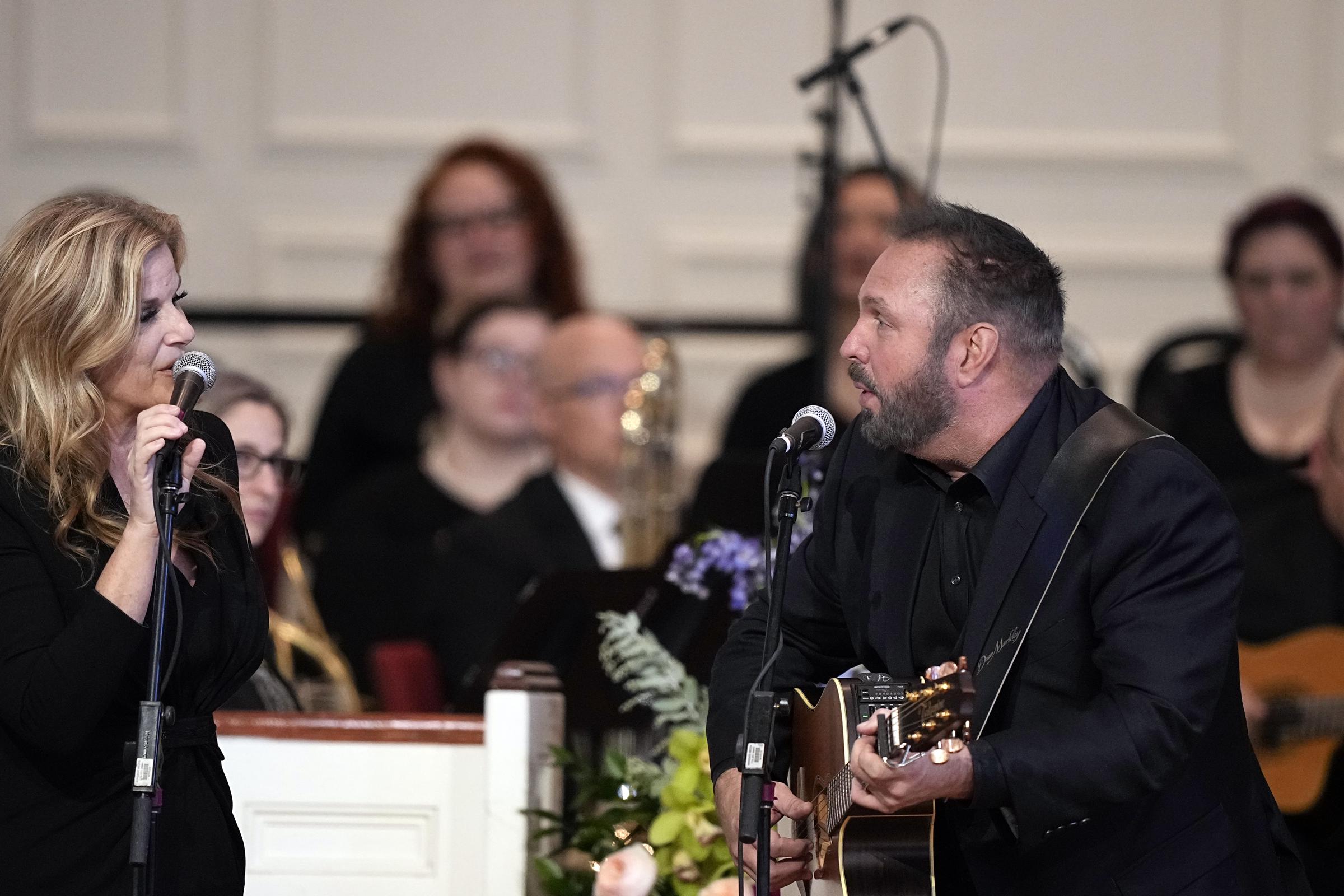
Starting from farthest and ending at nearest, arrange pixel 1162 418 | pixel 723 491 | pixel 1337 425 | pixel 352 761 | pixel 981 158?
pixel 981 158 → pixel 1162 418 → pixel 1337 425 → pixel 723 491 → pixel 352 761

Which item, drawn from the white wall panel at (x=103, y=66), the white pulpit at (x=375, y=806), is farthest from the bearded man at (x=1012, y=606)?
the white wall panel at (x=103, y=66)

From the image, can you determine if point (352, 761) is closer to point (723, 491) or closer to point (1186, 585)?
point (723, 491)

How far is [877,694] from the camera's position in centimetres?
277

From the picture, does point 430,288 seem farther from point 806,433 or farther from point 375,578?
point 806,433

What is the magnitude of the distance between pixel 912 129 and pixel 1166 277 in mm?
1131

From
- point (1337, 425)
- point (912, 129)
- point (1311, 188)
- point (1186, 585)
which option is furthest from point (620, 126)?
point (1186, 585)

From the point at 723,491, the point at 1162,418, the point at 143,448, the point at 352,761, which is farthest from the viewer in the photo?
the point at 1162,418

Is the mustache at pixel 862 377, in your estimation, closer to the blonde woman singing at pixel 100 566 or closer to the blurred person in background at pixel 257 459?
the blonde woman singing at pixel 100 566

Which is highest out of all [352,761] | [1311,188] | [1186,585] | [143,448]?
[1311,188]

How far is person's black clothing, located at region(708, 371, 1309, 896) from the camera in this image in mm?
2549

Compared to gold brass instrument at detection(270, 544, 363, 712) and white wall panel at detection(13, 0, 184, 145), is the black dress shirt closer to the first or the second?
gold brass instrument at detection(270, 544, 363, 712)

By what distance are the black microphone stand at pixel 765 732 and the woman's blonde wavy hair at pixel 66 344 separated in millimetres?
918

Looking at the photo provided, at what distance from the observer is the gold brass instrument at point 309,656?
4.52 m

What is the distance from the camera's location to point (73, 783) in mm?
2650
